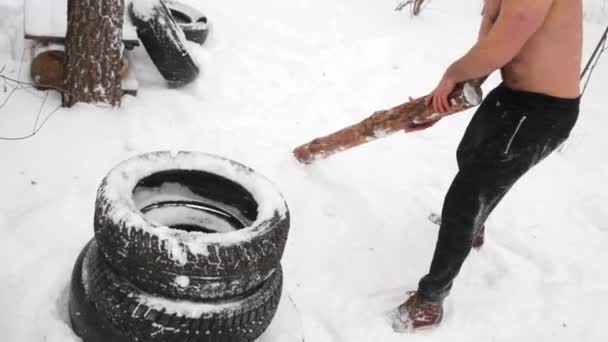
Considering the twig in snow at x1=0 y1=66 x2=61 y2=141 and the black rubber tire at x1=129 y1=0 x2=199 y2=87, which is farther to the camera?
the black rubber tire at x1=129 y1=0 x2=199 y2=87

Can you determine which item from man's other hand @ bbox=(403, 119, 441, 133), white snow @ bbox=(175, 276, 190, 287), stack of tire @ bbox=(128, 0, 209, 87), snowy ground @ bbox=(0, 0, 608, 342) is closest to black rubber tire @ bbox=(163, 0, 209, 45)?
snowy ground @ bbox=(0, 0, 608, 342)

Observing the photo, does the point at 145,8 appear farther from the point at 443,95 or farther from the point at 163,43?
the point at 443,95

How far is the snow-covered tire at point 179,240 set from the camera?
1.78m

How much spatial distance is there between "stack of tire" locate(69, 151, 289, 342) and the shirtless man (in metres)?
0.95

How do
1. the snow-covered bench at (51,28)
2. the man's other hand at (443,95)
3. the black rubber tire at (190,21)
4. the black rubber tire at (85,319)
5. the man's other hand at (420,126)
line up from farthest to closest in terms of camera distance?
1. the black rubber tire at (190,21)
2. the snow-covered bench at (51,28)
3. the man's other hand at (420,126)
4. the man's other hand at (443,95)
5. the black rubber tire at (85,319)

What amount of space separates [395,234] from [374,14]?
4.21 metres

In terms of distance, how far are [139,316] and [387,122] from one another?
1.85 m

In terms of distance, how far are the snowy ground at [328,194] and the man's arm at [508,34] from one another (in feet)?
4.44

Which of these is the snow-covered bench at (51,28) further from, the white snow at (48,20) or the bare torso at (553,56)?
the bare torso at (553,56)

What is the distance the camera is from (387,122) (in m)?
3.19

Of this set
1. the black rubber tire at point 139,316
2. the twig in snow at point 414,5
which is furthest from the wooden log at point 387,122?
the twig in snow at point 414,5

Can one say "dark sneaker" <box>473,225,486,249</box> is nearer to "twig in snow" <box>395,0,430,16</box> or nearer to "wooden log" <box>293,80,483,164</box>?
"wooden log" <box>293,80,483,164</box>

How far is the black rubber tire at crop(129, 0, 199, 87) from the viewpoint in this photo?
13.4ft

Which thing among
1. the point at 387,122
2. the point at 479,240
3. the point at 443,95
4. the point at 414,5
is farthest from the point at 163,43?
the point at 414,5
